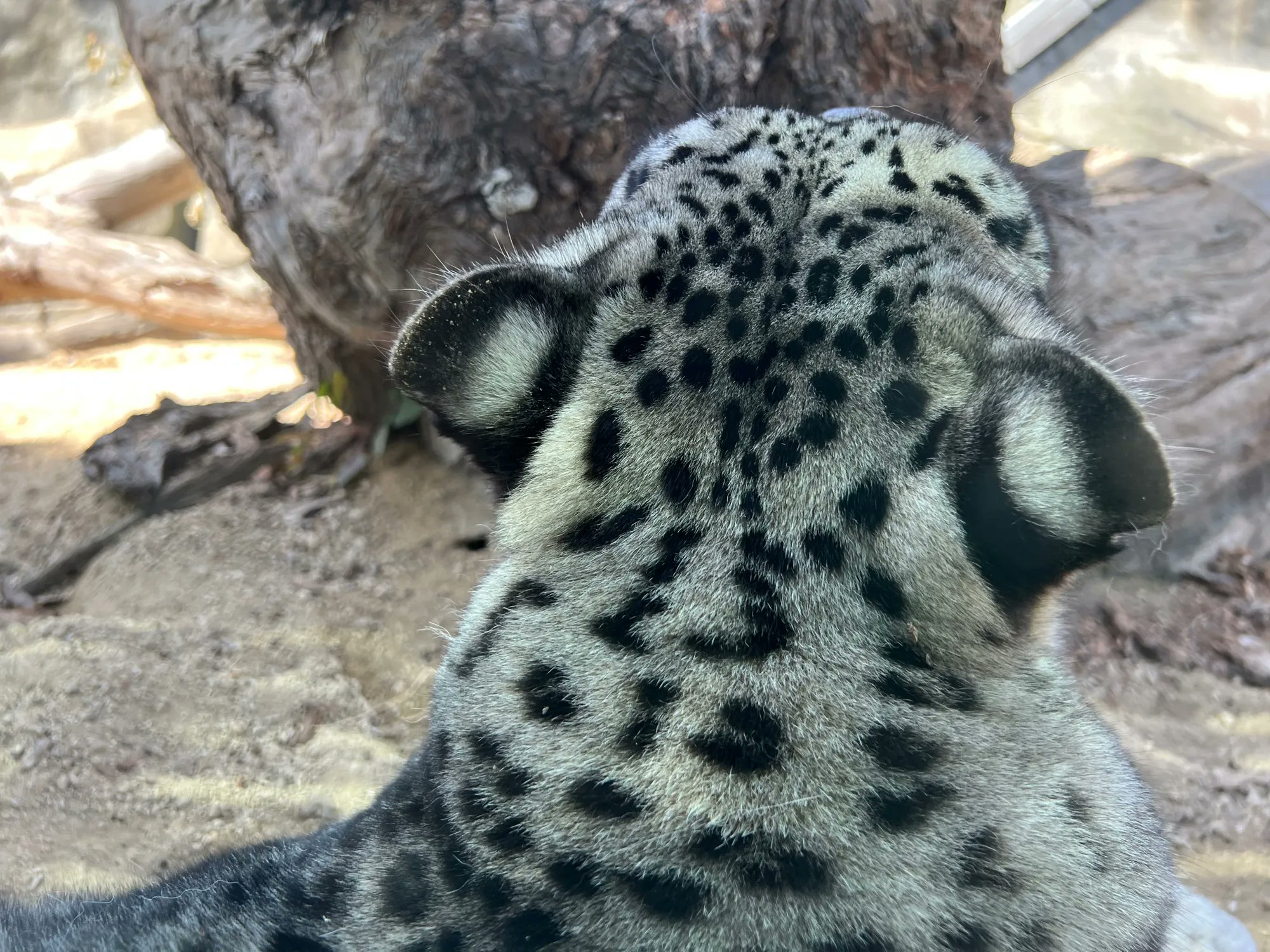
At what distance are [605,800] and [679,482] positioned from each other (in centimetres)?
51

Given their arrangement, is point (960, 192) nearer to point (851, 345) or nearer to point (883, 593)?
point (851, 345)

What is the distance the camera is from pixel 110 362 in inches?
343

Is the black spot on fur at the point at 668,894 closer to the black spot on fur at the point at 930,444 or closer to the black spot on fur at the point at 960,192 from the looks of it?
the black spot on fur at the point at 930,444

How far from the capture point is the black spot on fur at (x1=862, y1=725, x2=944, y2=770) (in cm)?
159

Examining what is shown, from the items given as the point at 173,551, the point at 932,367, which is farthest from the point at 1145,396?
the point at 173,551

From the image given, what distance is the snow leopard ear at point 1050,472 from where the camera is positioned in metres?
1.43

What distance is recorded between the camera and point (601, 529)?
5.76ft

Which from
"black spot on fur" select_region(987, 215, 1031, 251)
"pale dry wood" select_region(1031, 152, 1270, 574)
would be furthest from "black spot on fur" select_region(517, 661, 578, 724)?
"pale dry wood" select_region(1031, 152, 1270, 574)

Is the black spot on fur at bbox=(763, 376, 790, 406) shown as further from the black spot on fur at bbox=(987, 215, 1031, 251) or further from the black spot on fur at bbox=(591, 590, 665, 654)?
the black spot on fur at bbox=(987, 215, 1031, 251)

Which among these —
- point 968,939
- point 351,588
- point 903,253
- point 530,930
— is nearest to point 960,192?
point 903,253

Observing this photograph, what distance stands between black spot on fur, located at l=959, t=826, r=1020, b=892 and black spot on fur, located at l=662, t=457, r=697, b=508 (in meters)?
0.68

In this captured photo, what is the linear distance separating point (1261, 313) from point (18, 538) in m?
5.78

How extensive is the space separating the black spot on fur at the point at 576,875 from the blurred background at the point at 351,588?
0.85 m

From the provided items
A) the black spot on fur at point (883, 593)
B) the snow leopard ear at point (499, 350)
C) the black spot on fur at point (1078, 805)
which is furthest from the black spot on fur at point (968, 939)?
the snow leopard ear at point (499, 350)
